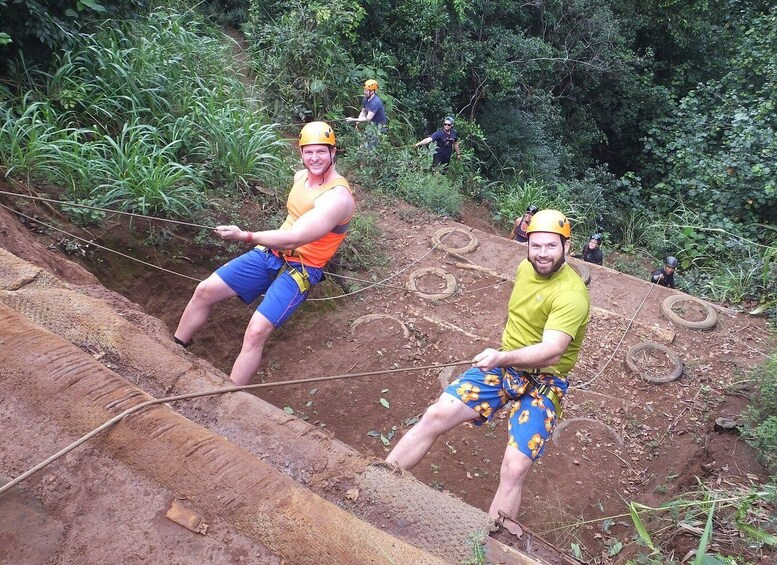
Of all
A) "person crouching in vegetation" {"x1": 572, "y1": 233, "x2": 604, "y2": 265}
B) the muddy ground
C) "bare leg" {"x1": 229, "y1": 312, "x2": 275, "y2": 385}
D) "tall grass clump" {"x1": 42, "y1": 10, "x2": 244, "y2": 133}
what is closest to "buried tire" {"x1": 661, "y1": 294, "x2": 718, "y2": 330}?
the muddy ground

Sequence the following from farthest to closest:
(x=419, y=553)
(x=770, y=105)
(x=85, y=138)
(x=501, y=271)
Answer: (x=770, y=105) → (x=501, y=271) → (x=85, y=138) → (x=419, y=553)

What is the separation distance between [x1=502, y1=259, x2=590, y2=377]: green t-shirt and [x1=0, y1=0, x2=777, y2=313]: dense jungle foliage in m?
2.89

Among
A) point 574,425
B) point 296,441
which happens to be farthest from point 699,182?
point 296,441

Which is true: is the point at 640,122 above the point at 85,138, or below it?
below

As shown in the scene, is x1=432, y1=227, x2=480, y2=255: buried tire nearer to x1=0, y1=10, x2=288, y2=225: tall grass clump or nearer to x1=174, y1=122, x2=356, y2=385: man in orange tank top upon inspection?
x1=0, y1=10, x2=288, y2=225: tall grass clump

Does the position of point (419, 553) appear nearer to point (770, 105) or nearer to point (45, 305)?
point (45, 305)

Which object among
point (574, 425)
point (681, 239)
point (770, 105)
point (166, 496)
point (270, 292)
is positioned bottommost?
point (681, 239)

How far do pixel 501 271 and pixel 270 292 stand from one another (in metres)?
3.30

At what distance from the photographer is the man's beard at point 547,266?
3.18 meters

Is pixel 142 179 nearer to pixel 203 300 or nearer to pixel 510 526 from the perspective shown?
pixel 203 300

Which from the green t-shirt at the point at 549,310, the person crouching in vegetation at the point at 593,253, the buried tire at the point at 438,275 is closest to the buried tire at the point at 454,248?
the buried tire at the point at 438,275

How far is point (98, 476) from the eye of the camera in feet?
7.18

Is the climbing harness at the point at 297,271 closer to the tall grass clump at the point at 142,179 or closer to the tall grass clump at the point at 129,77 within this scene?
the tall grass clump at the point at 142,179

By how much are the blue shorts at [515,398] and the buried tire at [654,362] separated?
2372mm
